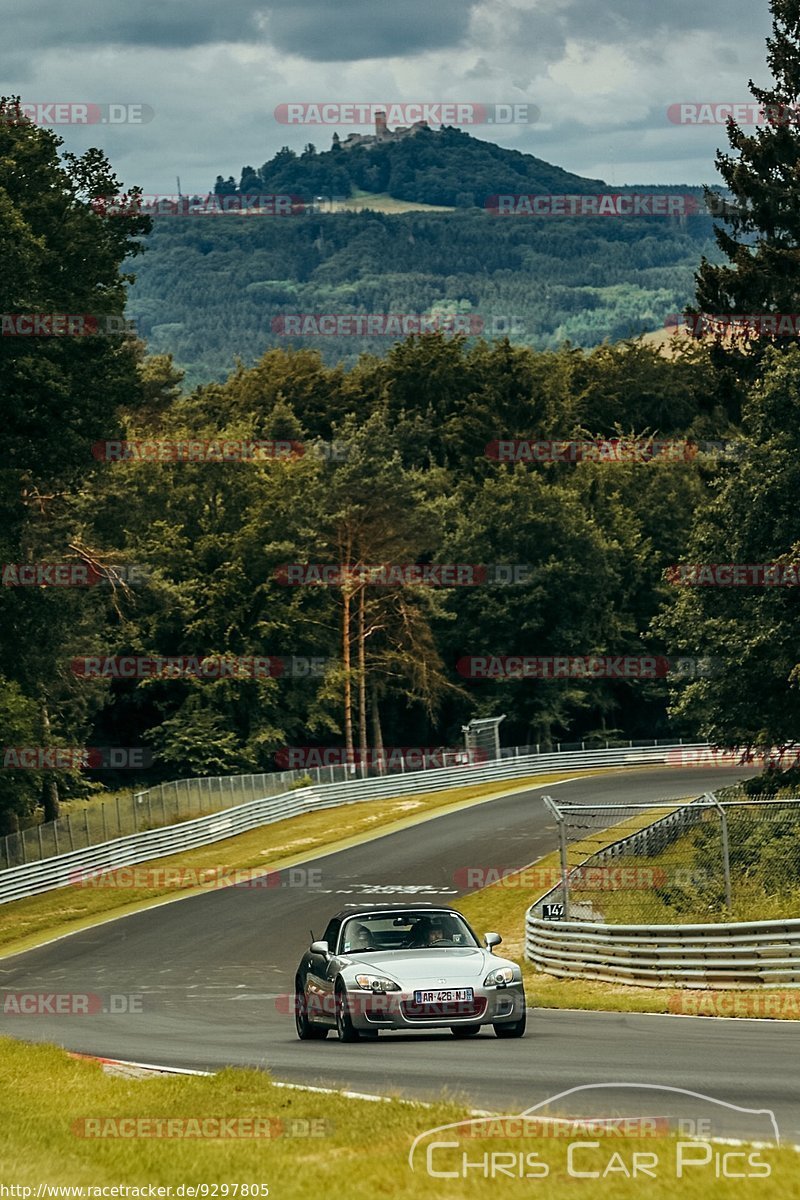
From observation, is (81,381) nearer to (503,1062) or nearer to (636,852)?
(636,852)

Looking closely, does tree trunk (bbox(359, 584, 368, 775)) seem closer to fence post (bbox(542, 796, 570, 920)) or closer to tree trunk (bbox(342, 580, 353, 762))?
tree trunk (bbox(342, 580, 353, 762))

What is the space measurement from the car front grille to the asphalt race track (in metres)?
0.28

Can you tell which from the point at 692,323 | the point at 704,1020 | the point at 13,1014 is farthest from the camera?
the point at 692,323

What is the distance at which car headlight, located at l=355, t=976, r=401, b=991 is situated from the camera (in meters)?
16.7

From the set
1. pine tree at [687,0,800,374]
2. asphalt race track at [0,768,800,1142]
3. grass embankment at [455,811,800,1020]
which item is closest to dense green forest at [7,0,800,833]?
pine tree at [687,0,800,374]

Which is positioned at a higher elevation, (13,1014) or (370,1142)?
(370,1142)

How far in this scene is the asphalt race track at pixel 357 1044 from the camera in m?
12.2

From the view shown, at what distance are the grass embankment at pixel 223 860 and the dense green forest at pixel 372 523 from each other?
12.6ft

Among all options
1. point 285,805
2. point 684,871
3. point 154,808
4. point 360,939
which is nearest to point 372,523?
point 285,805

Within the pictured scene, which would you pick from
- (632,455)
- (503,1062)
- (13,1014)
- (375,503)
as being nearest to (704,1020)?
(503,1062)

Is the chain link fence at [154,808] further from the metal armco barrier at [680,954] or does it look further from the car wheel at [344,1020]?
the car wheel at [344,1020]

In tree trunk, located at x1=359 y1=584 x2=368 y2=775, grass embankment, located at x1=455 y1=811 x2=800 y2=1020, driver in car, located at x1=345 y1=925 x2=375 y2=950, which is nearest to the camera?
driver in car, located at x1=345 y1=925 x2=375 y2=950

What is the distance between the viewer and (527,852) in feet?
161

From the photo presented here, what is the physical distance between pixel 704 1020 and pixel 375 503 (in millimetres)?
63025
